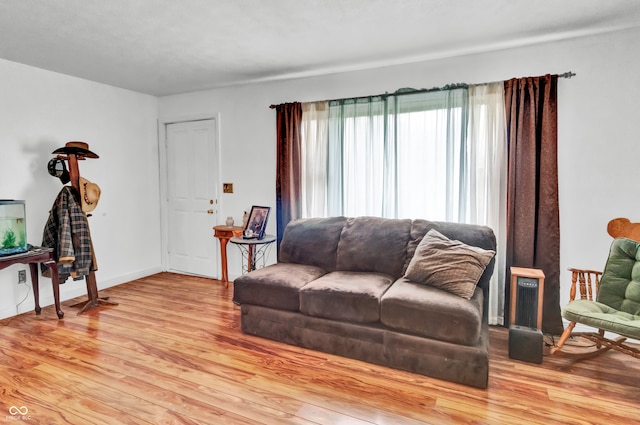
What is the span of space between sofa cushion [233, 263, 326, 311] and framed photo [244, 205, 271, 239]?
93 cm

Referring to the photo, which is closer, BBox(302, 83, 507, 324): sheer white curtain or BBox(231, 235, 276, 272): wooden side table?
BBox(302, 83, 507, 324): sheer white curtain

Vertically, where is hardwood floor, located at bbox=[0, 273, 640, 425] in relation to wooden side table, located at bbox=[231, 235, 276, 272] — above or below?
below

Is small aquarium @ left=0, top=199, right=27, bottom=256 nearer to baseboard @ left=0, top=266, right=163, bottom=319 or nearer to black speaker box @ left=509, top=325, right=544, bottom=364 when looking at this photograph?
baseboard @ left=0, top=266, right=163, bottom=319

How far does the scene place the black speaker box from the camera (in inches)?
103

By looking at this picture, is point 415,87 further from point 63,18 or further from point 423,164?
point 63,18

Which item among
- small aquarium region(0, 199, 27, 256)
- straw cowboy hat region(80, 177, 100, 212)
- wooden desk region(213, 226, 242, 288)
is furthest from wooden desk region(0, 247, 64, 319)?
wooden desk region(213, 226, 242, 288)

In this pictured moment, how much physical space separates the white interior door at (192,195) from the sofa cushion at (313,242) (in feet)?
5.23

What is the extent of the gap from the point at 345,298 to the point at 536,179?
6.30ft

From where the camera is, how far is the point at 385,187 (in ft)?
12.3

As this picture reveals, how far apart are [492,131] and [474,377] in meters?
2.06

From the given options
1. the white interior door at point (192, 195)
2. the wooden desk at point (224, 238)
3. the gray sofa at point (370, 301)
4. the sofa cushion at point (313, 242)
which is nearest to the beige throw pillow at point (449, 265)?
the gray sofa at point (370, 301)

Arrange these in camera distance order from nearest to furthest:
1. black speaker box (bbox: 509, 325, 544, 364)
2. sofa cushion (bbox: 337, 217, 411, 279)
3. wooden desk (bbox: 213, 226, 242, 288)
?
black speaker box (bbox: 509, 325, 544, 364) → sofa cushion (bbox: 337, 217, 411, 279) → wooden desk (bbox: 213, 226, 242, 288)

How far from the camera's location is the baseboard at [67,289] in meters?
3.67

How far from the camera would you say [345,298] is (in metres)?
2.74
